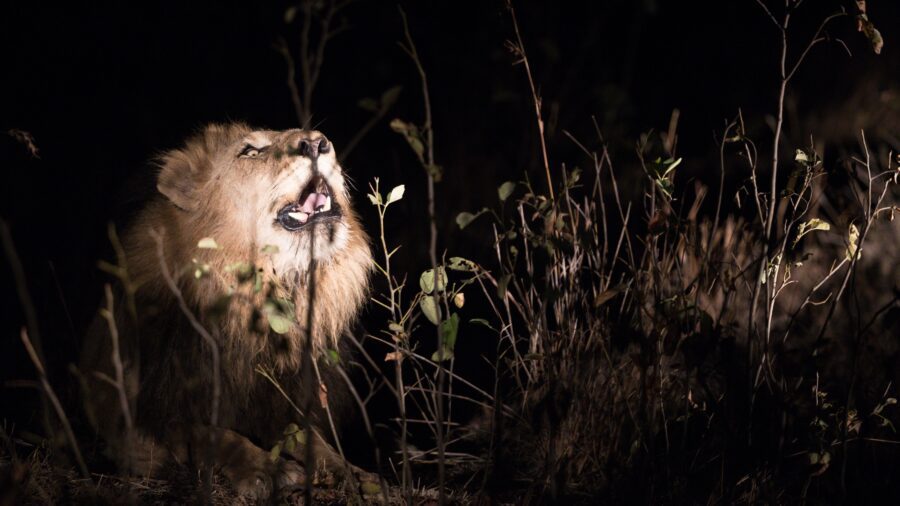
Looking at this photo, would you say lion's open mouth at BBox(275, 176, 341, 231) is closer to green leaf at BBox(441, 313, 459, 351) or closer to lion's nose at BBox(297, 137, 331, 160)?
lion's nose at BBox(297, 137, 331, 160)

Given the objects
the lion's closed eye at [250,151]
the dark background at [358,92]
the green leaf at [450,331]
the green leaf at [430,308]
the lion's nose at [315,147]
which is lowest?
the dark background at [358,92]

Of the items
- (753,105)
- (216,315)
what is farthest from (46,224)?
(753,105)

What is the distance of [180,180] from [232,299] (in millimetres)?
517

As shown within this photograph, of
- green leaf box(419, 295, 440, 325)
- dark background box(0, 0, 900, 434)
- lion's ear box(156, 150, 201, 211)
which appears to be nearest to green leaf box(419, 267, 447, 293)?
green leaf box(419, 295, 440, 325)

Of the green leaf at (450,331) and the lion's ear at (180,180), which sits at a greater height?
the lion's ear at (180,180)

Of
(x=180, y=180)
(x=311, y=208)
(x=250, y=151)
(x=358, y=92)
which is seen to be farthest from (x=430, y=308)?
(x=358, y=92)

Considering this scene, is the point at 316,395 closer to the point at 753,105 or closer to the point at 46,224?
the point at 46,224

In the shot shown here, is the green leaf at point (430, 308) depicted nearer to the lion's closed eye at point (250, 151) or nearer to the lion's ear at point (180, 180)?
the lion's closed eye at point (250, 151)

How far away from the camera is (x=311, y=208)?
306 cm

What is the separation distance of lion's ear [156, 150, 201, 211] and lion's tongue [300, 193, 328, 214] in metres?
0.44

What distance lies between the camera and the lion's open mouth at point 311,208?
3.02 m

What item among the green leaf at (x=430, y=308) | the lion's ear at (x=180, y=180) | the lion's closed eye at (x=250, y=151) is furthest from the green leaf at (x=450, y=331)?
the lion's ear at (x=180, y=180)

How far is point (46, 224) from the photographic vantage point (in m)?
4.86

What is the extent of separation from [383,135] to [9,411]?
3962 millimetres
